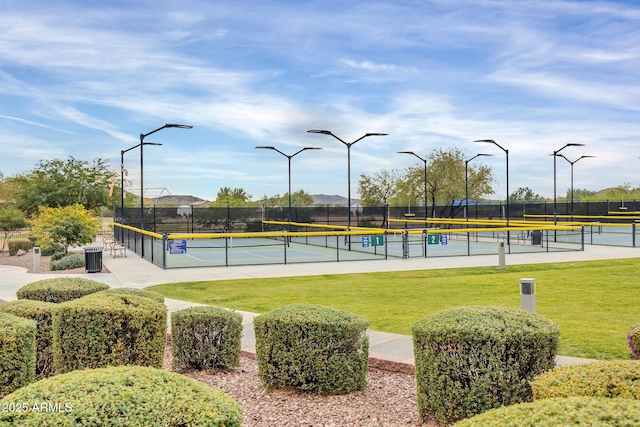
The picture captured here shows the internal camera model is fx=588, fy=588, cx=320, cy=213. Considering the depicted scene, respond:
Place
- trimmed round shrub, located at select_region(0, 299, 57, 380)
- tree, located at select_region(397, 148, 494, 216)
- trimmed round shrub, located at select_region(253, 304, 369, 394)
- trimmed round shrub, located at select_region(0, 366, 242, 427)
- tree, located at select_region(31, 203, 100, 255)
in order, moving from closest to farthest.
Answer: trimmed round shrub, located at select_region(0, 366, 242, 427), trimmed round shrub, located at select_region(253, 304, 369, 394), trimmed round shrub, located at select_region(0, 299, 57, 380), tree, located at select_region(31, 203, 100, 255), tree, located at select_region(397, 148, 494, 216)

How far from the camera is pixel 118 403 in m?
3.48

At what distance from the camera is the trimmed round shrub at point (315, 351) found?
20.7 ft

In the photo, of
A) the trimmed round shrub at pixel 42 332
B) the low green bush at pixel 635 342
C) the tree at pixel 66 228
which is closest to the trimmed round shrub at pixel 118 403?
the trimmed round shrub at pixel 42 332

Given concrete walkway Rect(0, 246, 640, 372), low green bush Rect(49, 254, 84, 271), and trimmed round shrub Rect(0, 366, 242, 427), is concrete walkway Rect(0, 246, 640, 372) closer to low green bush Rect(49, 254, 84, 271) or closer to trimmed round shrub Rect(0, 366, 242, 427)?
low green bush Rect(49, 254, 84, 271)

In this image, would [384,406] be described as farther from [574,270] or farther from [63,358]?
[574,270]

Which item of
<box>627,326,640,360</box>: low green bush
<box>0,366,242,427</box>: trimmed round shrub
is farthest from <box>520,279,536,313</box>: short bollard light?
<box>0,366,242,427</box>: trimmed round shrub

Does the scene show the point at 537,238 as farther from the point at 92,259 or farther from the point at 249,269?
the point at 92,259

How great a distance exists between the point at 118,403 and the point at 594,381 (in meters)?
3.08

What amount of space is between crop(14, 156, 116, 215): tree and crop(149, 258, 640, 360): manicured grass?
36.1 metres

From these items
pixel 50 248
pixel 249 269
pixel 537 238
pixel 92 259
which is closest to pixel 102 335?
pixel 249 269

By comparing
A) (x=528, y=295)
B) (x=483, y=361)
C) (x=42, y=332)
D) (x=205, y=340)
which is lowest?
(x=205, y=340)

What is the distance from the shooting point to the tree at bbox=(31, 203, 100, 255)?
90.9 ft

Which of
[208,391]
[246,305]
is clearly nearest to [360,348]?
[208,391]

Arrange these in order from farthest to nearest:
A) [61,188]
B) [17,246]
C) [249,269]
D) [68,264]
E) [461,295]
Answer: [61,188] < [17,246] < [68,264] < [249,269] < [461,295]
